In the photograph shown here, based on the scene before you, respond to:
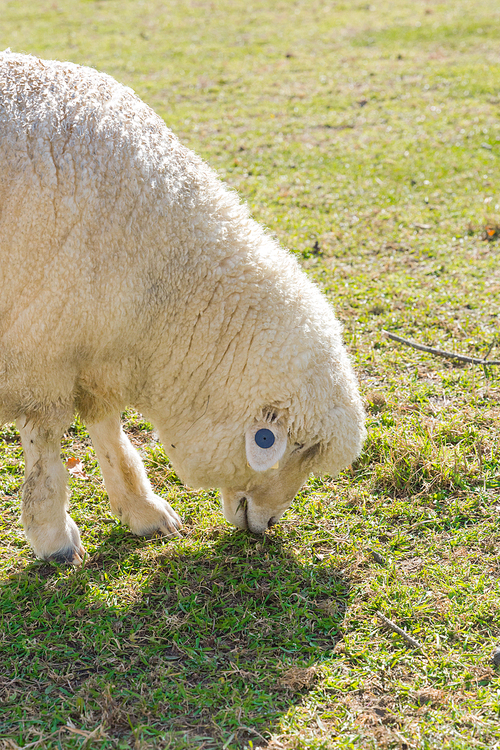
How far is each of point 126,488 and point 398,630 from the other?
1685 millimetres

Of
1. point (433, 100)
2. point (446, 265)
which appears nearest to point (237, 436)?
point (446, 265)

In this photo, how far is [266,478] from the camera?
3.60 metres

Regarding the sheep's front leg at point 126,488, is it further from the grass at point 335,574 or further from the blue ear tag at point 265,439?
the blue ear tag at point 265,439

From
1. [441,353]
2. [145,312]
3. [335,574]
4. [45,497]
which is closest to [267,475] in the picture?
[335,574]

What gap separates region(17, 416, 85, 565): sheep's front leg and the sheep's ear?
0.98m

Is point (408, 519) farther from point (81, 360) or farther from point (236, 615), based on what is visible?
point (81, 360)

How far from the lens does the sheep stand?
125 inches

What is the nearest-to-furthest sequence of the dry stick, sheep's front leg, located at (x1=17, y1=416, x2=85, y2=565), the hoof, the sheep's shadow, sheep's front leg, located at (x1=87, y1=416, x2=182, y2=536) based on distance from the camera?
the sheep's shadow
sheep's front leg, located at (x1=17, y1=416, x2=85, y2=565)
the hoof
sheep's front leg, located at (x1=87, y1=416, x2=182, y2=536)
the dry stick

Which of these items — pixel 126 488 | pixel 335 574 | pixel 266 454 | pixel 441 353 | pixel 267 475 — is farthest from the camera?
pixel 441 353

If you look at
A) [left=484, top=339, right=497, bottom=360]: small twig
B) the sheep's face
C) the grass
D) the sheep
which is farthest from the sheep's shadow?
[left=484, top=339, right=497, bottom=360]: small twig

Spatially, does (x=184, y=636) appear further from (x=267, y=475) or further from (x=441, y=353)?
(x=441, y=353)

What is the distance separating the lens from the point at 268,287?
11.2 ft

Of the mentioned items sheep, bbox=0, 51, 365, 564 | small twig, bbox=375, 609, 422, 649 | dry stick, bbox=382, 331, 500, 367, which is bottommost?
small twig, bbox=375, 609, 422, 649

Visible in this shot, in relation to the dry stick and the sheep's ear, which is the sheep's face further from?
the dry stick
